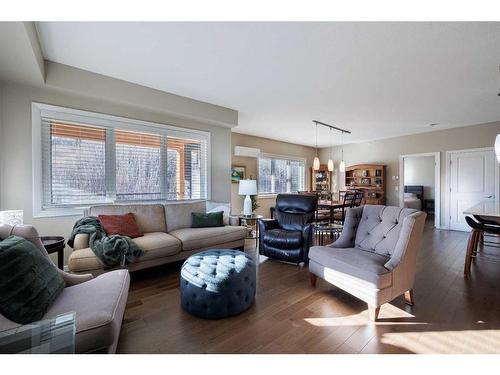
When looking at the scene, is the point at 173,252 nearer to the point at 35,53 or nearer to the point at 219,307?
the point at 219,307

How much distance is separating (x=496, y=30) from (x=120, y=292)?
3.70 m

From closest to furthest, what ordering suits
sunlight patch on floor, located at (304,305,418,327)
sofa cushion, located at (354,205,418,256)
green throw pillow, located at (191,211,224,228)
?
sunlight patch on floor, located at (304,305,418,327), sofa cushion, located at (354,205,418,256), green throw pillow, located at (191,211,224,228)

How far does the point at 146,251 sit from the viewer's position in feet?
8.89

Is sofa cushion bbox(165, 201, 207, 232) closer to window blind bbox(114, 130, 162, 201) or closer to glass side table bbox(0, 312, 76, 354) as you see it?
window blind bbox(114, 130, 162, 201)

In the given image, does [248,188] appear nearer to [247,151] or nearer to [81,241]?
[247,151]

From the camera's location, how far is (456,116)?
15.3 ft

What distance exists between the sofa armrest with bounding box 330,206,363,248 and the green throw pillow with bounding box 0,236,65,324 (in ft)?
8.04

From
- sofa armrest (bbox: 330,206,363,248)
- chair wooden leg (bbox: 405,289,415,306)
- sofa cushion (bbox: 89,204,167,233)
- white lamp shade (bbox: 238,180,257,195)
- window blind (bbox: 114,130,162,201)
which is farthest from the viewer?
white lamp shade (bbox: 238,180,257,195)

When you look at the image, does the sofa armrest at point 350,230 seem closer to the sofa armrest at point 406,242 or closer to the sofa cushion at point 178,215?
the sofa armrest at point 406,242

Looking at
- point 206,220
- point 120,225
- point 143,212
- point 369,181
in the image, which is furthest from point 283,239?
point 369,181

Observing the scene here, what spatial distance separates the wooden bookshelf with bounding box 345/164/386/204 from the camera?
6.83m

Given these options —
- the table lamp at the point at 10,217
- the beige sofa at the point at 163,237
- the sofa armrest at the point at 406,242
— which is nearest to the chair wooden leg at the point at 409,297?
the sofa armrest at the point at 406,242

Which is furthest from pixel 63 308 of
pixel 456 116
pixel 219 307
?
pixel 456 116

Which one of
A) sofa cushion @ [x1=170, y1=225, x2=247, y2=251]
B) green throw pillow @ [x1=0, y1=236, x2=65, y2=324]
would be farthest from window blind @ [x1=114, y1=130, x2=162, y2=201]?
green throw pillow @ [x1=0, y1=236, x2=65, y2=324]
